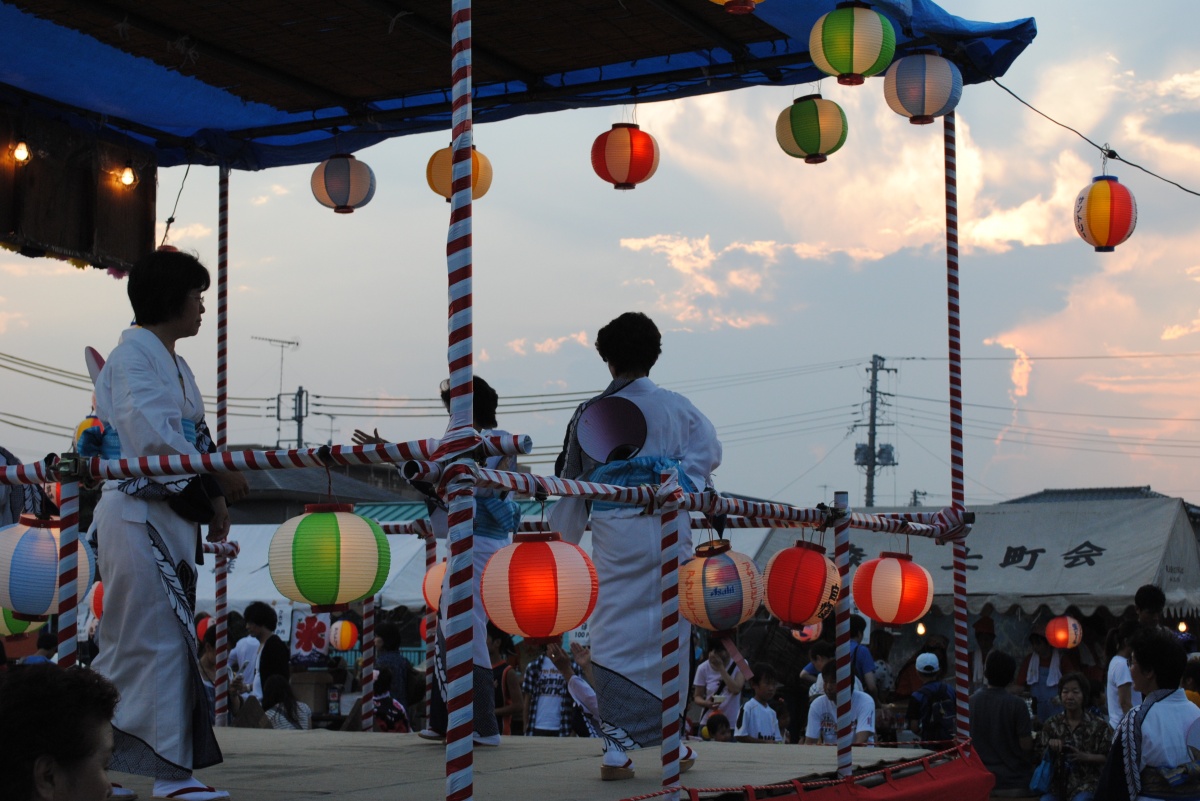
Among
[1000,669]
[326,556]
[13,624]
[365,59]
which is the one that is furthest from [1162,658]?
[365,59]

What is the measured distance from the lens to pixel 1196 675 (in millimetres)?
6859

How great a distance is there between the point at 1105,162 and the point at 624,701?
6.70 m

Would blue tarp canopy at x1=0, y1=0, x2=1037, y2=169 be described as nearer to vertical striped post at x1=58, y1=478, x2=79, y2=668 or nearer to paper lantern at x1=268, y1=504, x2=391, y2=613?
paper lantern at x1=268, y1=504, x2=391, y2=613

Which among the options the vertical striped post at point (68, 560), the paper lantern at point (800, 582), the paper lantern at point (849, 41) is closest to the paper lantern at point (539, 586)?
the vertical striped post at point (68, 560)

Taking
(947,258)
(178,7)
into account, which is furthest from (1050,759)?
(178,7)

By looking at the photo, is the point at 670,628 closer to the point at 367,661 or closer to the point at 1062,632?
the point at 367,661

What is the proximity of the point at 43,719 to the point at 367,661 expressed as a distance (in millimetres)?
5457

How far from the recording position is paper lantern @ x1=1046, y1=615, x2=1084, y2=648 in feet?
46.7

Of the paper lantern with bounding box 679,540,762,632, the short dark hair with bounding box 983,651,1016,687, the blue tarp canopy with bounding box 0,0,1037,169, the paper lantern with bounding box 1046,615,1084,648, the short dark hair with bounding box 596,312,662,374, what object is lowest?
the paper lantern with bounding box 1046,615,1084,648

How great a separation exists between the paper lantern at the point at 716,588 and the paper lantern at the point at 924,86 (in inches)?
132

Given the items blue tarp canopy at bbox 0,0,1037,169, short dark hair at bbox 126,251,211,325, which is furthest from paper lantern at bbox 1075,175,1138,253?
A: short dark hair at bbox 126,251,211,325

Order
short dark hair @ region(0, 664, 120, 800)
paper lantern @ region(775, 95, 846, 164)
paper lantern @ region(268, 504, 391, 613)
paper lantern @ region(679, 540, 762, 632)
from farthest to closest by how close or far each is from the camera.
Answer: paper lantern @ region(775, 95, 846, 164) → paper lantern @ region(679, 540, 762, 632) → paper lantern @ region(268, 504, 391, 613) → short dark hair @ region(0, 664, 120, 800)

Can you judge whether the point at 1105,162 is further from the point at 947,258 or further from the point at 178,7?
the point at 178,7

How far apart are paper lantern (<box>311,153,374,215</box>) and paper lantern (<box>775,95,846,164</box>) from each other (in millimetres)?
2858
